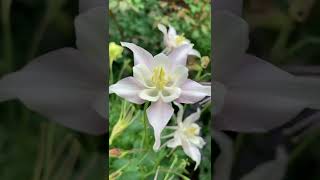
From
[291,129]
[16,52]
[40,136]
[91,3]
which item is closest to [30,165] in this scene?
[40,136]

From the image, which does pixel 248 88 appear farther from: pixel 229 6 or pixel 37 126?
pixel 37 126

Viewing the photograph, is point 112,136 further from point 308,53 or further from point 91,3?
point 308,53

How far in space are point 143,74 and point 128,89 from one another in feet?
0.12

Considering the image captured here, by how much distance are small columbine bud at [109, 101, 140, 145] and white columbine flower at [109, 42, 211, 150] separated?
0.02 metres

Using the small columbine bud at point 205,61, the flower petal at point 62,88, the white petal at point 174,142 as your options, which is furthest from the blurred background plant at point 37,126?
the small columbine bud at point 205,61

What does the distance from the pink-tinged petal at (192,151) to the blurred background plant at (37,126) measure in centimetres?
14

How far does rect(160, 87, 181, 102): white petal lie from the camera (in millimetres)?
840

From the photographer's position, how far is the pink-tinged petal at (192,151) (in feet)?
2.85

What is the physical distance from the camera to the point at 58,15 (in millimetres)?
857

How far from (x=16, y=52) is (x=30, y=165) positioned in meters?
0.20

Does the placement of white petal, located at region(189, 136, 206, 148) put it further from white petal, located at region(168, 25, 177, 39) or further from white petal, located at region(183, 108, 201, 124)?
white petal, located at region(168, 25, 177, 39)

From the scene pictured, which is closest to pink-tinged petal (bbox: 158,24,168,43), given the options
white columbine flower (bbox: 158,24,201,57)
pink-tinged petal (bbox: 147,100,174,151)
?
white columbine flower (bbox: 158,24,201,57)

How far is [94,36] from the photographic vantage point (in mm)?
842

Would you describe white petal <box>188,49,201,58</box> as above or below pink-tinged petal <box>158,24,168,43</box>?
below
